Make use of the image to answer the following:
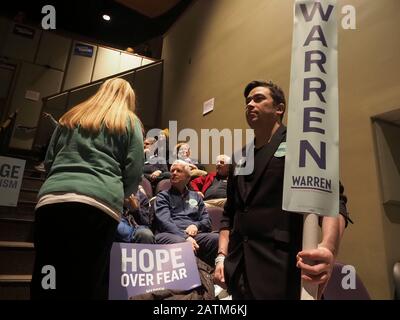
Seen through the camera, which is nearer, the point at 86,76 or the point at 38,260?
the point at 38,260

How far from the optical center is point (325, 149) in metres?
0.65

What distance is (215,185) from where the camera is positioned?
3270mm

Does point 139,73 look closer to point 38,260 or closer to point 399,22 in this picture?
point 399,22

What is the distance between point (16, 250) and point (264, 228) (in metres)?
1.75

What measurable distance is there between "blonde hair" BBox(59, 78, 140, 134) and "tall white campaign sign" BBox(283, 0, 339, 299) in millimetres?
839

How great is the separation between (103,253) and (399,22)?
2302 mm

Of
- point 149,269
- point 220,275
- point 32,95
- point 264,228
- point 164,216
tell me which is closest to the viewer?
point 264,228

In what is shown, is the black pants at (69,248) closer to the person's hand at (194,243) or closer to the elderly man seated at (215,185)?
the person's hand at (194,243)

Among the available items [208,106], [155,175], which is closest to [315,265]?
[155,175]

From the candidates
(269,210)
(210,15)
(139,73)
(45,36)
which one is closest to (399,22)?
(269,210)

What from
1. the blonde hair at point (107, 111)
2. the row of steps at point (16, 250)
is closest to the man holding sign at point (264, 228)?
the blonde hair at point (107, 111)

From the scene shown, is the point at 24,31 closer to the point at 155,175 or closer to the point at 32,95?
the point at 32,95

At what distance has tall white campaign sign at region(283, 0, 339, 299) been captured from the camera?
2.09ft
